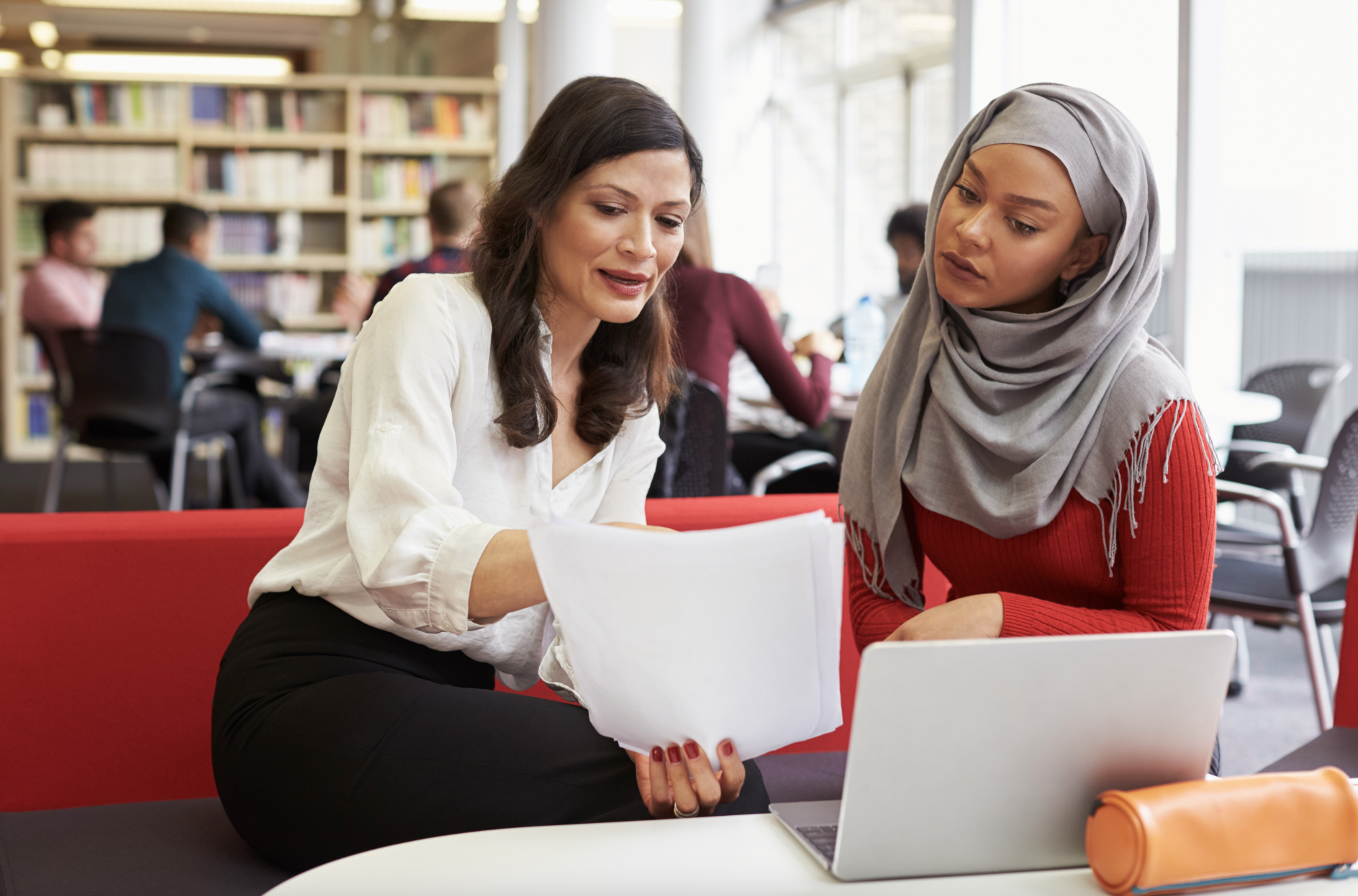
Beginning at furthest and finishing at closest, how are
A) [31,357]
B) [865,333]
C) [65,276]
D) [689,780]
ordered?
[31,357], [65,276], [865,333], [689,780]

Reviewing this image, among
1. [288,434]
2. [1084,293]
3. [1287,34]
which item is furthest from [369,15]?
[1084,293]

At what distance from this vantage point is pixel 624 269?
52.6 inches

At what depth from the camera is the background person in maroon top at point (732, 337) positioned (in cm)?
295

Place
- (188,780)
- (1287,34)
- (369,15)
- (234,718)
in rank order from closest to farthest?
(234,718) → (188,780) → (1287,34) → (369,15)

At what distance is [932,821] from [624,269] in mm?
762

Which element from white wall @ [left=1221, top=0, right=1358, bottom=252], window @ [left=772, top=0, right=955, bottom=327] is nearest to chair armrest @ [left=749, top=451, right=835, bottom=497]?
white wall @ [left=1221, top=0, right=1358, bottom=252]

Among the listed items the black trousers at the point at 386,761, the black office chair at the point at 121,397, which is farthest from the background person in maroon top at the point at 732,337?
the black office chair at the point at 121,397

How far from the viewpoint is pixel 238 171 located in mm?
7203

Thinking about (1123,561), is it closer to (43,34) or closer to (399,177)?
(399,177)

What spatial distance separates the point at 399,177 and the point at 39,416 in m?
2.62

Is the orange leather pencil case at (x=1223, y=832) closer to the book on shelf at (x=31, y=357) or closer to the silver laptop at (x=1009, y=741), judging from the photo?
the silver laptop at (x=1009, y=741)

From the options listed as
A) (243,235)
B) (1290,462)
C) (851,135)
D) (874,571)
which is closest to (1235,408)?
(1290,462)

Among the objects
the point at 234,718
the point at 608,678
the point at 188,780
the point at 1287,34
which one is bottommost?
the point at 188,780

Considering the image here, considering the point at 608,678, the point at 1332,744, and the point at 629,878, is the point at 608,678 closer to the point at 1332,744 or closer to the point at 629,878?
the point at 629,878
